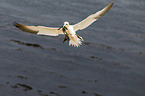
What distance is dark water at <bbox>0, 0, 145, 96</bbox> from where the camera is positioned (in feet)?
→ 105

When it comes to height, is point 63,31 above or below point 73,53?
above

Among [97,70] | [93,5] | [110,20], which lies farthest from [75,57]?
[93,5]

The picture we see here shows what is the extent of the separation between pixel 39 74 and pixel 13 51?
19.7 feet

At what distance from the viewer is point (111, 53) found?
37.4 metres

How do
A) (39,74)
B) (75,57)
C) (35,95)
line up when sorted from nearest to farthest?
(35,95) < (39,74) < (75,57)

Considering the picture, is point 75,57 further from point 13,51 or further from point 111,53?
point 13,51

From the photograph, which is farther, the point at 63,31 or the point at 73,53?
the point at 73,53

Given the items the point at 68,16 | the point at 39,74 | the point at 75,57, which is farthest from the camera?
the point at 68,16

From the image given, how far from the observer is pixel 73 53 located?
36.7 m

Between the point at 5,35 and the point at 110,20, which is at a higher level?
the point at 110,20

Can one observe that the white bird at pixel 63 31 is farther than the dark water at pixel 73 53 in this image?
No

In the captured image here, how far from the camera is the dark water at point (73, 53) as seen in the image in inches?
1264

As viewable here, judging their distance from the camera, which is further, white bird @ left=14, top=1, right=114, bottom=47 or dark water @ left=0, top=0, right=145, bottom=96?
dark water @ left=0, top=0, right=145, bottom=96

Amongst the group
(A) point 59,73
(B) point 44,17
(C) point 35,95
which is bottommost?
(C) point 35,95
